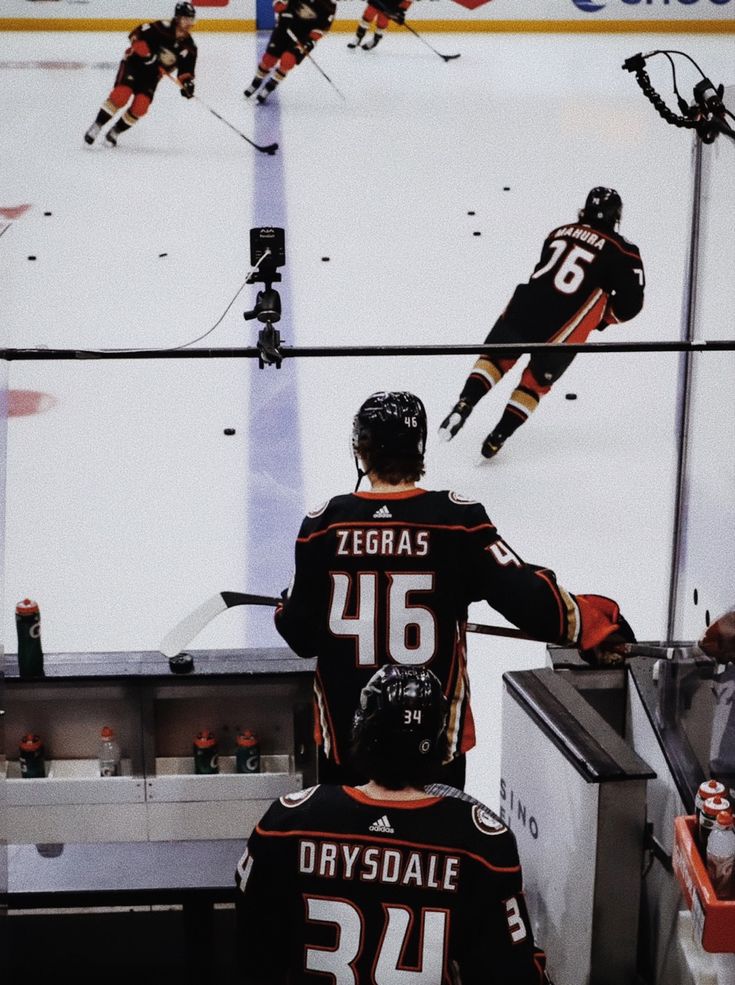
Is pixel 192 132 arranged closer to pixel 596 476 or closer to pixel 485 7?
pixel 485 7

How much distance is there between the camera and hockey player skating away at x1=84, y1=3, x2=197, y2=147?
28.8 feet

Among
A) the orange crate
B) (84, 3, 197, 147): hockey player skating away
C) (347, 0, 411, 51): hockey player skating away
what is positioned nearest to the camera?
the orange crate

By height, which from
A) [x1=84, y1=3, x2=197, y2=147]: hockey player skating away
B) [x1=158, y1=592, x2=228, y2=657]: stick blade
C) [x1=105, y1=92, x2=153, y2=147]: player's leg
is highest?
[x1=84, y1=3, x2=197, y2=147]: hockey player skating away

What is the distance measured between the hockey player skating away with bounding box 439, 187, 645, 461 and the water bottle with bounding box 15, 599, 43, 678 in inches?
98.6

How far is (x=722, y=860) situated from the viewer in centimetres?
210

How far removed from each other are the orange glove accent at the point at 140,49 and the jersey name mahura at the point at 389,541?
7121 mm

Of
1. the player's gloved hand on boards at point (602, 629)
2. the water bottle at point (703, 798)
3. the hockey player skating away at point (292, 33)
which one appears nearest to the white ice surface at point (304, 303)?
the hockey player skating away at point (292, 33)

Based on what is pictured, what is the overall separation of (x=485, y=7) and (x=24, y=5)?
3.71 m

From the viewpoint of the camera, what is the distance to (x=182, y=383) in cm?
610

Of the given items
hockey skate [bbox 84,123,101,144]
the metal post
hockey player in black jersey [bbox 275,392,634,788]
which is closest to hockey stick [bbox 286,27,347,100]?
hockey skate [bbox 84,123,101,144]

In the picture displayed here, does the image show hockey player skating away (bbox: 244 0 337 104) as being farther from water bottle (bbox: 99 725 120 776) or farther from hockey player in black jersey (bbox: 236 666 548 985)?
hockey player in black jersey (bbox: 236 666 548 985)

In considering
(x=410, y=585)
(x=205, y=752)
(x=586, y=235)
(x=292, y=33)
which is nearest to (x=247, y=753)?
(x=205, y=752)

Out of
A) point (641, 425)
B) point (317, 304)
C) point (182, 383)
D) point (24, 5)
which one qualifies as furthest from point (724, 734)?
point (24, 5)

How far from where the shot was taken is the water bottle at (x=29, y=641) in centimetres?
298
